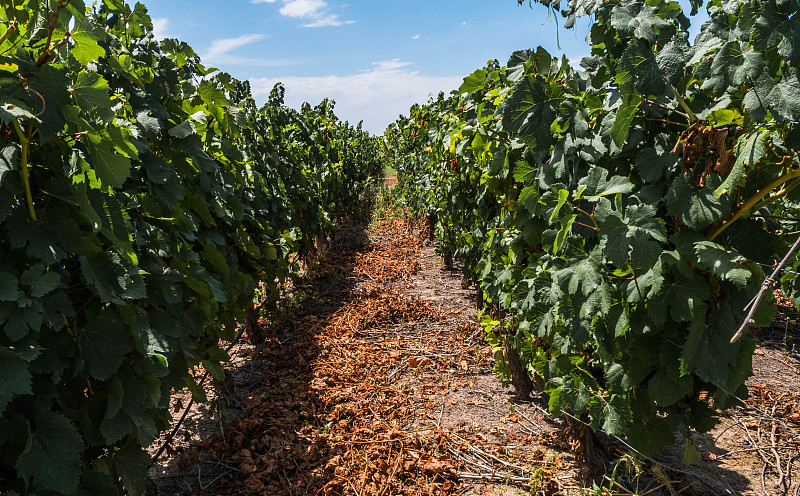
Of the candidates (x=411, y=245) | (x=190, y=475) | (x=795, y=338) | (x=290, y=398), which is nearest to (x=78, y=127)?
(x=190, y=475)

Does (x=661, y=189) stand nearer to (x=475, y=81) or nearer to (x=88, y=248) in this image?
(x=475, y=81)

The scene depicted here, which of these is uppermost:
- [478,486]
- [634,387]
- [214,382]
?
[634,387]

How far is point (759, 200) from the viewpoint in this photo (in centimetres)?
148

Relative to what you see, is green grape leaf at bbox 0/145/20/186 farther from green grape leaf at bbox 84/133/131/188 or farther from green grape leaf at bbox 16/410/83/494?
green grape leaf at bbox 16/410/83/494

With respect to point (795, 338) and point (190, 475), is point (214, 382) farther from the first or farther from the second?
point (795, 338)

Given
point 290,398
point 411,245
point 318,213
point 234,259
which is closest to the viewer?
point 234,259

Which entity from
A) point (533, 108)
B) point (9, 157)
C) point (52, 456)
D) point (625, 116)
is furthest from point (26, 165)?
point (625, 116)

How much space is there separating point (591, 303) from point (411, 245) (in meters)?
7.71

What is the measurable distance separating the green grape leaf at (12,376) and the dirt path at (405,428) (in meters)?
1.96

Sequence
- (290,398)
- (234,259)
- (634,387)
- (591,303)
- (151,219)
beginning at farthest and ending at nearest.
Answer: (290,398)
(234,259)
(151,219)
(634,387)
(591,303)

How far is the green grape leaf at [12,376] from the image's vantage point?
3.47 feet

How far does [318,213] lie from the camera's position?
6.61m

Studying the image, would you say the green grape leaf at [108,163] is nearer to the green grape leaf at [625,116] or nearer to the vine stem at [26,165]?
the vine stem at [26,165]

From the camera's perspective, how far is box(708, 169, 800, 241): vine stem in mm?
1360
